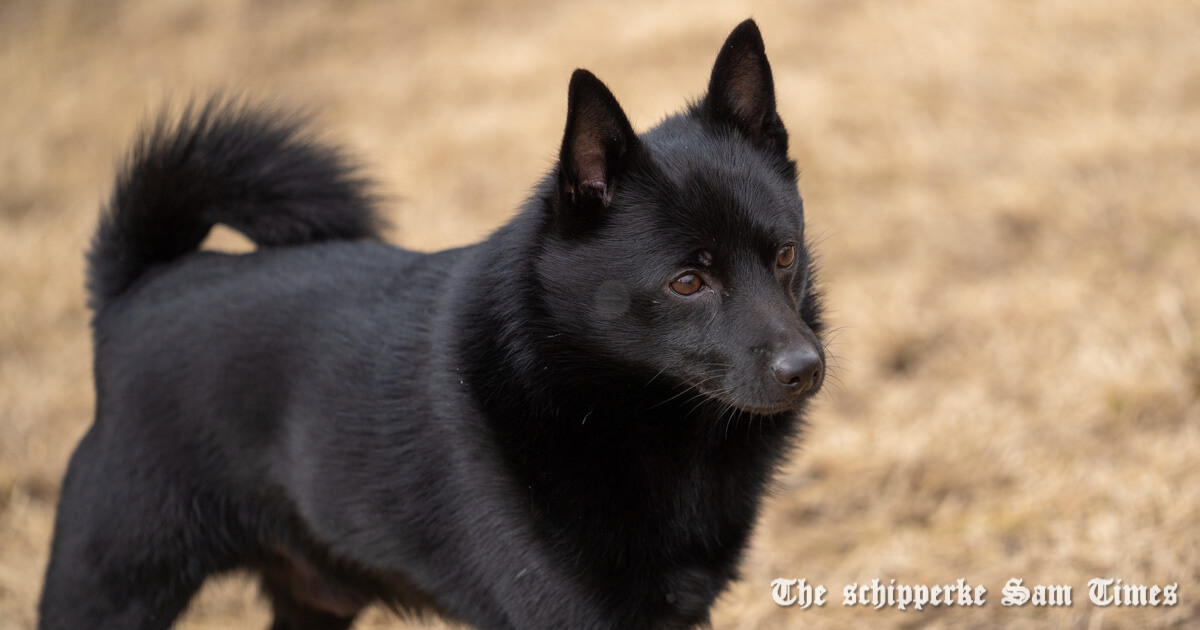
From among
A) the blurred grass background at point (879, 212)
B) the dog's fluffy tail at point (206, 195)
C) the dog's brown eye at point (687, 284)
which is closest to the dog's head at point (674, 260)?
the dog's brown eye at point (687, 284)

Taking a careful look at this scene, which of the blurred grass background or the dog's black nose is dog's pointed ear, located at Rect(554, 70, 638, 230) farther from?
the blurred grass background

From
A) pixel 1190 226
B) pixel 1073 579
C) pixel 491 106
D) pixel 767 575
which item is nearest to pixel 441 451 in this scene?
pixel 767 575

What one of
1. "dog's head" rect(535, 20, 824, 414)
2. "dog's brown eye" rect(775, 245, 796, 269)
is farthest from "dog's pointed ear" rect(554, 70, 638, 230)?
"dog's brown eye" rect(775, 245, 796, 269)

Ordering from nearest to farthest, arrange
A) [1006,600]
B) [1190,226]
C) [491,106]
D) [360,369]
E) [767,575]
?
[360,369] → [1006,600] → [767,575] → [1190,226] → [491,106]

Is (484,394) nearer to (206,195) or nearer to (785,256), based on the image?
(785,256)

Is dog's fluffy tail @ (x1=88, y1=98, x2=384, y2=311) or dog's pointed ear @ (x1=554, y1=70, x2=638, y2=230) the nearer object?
dog's pointed ear @ (x1=554, y1=70, x2=638, y2=230)

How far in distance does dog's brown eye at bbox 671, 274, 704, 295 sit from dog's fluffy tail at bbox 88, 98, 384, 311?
1.22m

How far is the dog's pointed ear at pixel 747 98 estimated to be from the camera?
243cm

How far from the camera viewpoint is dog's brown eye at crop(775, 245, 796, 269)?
7.61ft

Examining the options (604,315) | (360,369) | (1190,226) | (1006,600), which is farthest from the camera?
(1190,226)

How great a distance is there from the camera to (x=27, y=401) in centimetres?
502

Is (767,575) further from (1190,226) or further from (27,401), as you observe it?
(27,401)

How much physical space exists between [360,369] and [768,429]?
3.34 feet

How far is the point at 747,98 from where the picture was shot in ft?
8.14
